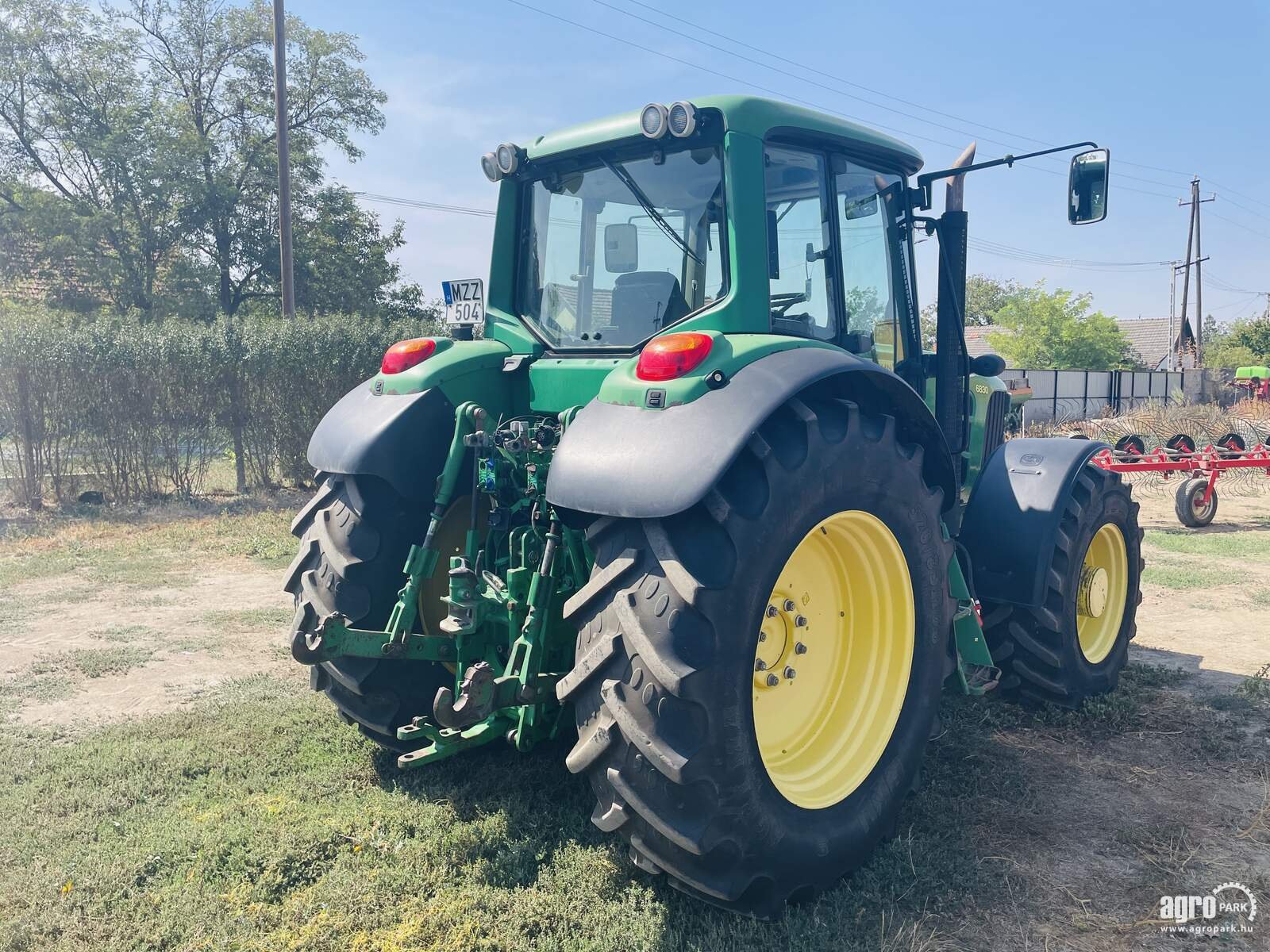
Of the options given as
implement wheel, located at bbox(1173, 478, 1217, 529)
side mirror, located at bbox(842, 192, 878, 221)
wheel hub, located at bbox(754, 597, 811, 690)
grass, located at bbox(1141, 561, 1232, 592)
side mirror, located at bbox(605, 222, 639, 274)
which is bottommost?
grass, located at bbox(1141, 561, 1232, 592)

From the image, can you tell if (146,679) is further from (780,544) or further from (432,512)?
(780,544)

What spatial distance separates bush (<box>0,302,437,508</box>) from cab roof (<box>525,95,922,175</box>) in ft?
32.7

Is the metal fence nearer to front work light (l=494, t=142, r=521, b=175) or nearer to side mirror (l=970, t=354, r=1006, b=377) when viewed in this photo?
side mirror (l=970, t=354, r=1006, b=377)

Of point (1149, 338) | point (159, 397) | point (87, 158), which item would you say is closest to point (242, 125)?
point (87, 158)

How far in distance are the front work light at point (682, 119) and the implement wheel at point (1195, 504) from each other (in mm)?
Answer: 9486

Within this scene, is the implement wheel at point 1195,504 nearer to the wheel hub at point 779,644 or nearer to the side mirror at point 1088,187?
the side mirror at point 1088,187

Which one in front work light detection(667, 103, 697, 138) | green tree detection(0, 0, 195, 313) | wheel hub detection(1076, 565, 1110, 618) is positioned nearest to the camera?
front work light detection(667, 103, 697, 138)

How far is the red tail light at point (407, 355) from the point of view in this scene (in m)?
3.72

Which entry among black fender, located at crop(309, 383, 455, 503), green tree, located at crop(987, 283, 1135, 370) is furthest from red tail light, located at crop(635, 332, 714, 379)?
green tree, located at crop(987, 283, 1135, 370)

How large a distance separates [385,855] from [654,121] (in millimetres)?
2607

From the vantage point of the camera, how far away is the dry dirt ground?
2.75m

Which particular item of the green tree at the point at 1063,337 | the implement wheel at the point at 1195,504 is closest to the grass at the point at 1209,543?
the implement wheel at the point at 1195,504

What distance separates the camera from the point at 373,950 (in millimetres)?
2535

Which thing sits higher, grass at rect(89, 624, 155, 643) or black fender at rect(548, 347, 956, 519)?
black fender at rect(548, 347, 956, 519)
